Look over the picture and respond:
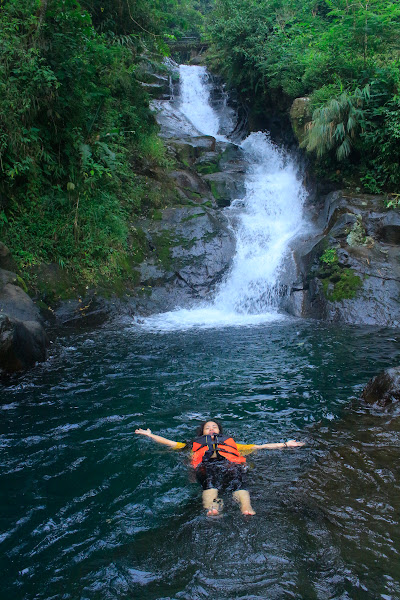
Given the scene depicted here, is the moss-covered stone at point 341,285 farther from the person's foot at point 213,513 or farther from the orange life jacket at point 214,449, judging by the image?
the person's foot at point 213,513

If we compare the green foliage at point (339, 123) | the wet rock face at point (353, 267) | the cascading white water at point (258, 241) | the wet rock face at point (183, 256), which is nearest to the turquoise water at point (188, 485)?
the wet rock face at point (353, 267)

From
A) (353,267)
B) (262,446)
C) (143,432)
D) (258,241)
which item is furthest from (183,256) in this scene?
(262,446)

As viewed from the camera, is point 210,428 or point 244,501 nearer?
point 244,501

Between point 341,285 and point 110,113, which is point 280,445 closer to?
point 341,285

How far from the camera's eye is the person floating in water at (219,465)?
11.1 ft

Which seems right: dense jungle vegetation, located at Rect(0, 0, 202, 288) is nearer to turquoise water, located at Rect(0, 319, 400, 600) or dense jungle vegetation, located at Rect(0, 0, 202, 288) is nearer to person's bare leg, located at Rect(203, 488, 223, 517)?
turquoise water, located at Rect(0, 319, 400, 600)

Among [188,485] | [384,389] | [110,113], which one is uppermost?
[110,113]

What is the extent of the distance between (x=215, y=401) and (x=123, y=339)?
11.1 ft

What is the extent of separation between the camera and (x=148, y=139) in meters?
14.4

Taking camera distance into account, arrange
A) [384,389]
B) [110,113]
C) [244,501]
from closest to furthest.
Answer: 1. [244,501]
2. [384,389]
3. [110,113]

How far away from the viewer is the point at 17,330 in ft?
21.2

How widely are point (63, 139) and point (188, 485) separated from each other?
905 centimetres

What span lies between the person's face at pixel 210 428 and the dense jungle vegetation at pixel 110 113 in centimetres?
637

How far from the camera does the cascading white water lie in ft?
35.2
